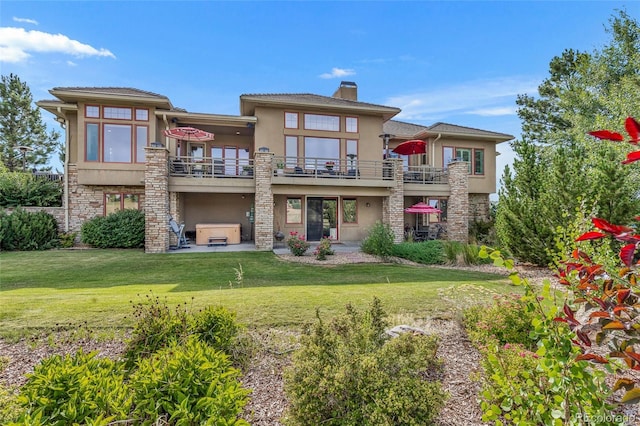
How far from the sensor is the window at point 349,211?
17.7 metres

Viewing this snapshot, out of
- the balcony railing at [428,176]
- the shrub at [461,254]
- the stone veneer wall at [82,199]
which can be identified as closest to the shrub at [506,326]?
the shrub at [461,254]

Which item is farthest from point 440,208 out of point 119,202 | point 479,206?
point 119,202

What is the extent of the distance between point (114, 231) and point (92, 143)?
14.8 ft

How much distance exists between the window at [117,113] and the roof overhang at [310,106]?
5491 mm

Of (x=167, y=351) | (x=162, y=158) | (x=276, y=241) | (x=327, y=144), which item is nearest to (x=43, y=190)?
(x=162, y=158)

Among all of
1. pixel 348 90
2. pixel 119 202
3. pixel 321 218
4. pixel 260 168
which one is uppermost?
pixel 348 90

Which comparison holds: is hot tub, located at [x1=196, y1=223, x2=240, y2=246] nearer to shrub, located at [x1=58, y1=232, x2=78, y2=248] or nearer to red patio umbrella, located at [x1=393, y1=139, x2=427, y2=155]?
shrub, located at [x1=58, y1=232, x2=78, y2=248]

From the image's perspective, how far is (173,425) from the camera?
83.8 inches

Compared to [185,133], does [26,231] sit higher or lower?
lower

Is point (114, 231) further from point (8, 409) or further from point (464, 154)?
point (464, 154)

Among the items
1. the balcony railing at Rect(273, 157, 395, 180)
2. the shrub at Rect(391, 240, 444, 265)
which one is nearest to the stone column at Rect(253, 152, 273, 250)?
the balcony railing at Rect(273, 157, 395, 180)

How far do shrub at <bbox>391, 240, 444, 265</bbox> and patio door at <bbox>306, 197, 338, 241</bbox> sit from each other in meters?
5.18

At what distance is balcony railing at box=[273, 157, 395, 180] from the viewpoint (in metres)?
15.8

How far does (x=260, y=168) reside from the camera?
1440cm
